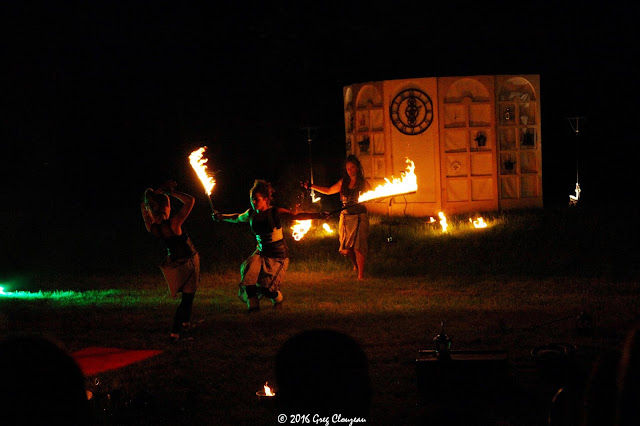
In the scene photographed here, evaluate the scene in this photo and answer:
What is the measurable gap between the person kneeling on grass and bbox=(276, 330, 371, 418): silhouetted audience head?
6.89m

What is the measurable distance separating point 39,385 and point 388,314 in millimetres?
7464

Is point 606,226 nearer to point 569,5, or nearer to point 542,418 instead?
point 569,5

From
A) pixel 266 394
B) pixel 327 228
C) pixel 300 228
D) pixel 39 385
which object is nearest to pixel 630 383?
pixel 39 385

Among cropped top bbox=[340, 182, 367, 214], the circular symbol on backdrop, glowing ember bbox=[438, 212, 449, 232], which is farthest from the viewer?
the circular symbol on backdrop

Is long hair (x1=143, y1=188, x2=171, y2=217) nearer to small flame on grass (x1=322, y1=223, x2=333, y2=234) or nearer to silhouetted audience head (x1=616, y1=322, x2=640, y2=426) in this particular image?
silhouetted audience head (x1=616, y1=322, x2=640, y2=426)

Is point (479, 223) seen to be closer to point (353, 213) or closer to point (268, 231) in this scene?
point (353, 213)

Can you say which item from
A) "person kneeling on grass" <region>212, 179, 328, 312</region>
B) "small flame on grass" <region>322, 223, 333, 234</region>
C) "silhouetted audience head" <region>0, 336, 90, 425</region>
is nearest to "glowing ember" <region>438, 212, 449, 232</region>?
"small flame on grass" <region>322, 223, 333, 234</region>

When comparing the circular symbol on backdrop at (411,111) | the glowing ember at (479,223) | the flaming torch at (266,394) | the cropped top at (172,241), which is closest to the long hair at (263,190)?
the cropped top at (172,241)

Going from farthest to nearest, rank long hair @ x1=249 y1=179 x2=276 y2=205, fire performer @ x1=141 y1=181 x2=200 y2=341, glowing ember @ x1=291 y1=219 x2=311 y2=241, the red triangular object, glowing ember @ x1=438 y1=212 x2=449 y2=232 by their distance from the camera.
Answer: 1. glowing ember @ x1=438 y1=212 x2=449 y2=232
2. glowing ember @ x1=291 y1=219 x2=311 y2=241
3. long hair @ x1=249 y1=179 x2=276 y2=205
4. fire performer @ x1=141 y1=181 x2=200 y2=341
5. the red triangular object

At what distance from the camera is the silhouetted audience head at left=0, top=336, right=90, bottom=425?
264cm

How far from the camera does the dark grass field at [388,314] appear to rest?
632cm

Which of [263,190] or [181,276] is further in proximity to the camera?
[263,190]

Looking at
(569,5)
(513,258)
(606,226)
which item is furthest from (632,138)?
(513,258)

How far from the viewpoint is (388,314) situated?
32.5 feet
